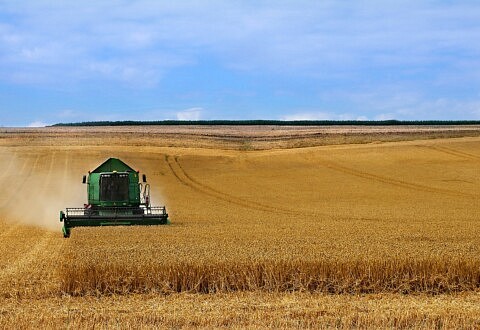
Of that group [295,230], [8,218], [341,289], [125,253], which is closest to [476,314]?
[341,289]

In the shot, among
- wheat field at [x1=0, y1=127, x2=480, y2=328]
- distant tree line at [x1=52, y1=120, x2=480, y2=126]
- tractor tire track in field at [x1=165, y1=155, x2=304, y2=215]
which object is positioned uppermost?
distant tree line at [x1=52, y1=120, x2=480, y2=126]

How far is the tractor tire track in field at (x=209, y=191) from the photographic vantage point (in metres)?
35.3

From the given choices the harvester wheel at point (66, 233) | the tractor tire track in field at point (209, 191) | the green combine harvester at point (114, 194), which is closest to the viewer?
the harvester wheel at point (66, 233)

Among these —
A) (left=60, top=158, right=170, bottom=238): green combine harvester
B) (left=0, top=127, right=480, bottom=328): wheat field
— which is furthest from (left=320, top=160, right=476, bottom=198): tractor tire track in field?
(left=60, top=158, right=170, bottom=238): green combine harvester

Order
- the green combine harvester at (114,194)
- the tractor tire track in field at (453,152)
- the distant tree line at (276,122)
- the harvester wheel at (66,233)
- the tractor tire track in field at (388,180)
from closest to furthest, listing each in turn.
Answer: the harvester wheel at (66,233) → the green combine harvester at (114,194) → the tractor tire track in field at (388,180) → the tractor tire track in field at (453,152) → the distant tree line at (276,122)

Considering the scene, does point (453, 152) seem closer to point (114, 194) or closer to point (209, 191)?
point (209, 191)

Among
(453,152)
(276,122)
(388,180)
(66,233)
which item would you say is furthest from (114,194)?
(276,122)

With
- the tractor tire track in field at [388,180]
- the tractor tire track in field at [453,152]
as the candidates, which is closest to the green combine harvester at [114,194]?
the tractor tire track in field at [388,180]

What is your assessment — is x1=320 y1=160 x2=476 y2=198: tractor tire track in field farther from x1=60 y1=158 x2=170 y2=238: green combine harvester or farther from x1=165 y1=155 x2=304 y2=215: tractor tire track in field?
x1=60 y1=158 x2=170 y2=238: green combine harvester

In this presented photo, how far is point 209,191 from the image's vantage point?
42062 mm

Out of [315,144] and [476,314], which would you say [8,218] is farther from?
[315,144]

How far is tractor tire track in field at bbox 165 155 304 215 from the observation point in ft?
116

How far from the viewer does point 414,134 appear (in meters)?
69.4

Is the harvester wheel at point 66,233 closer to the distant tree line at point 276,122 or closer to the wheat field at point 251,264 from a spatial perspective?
the wheat field at point 251,264
